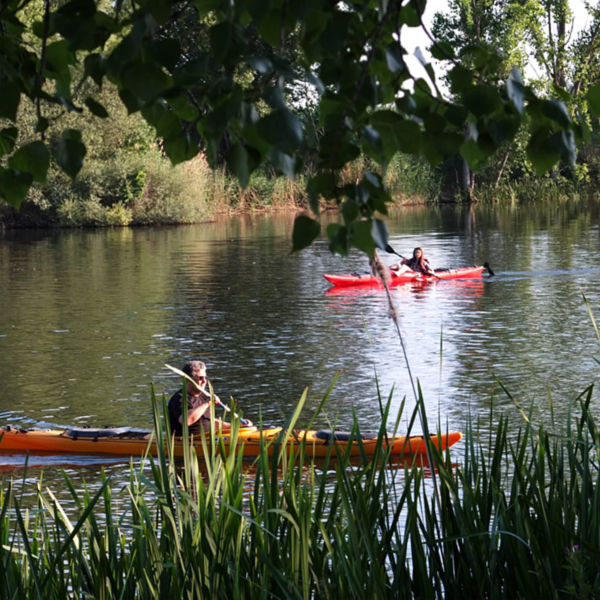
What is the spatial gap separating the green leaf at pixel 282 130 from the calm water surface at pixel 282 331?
101 inches

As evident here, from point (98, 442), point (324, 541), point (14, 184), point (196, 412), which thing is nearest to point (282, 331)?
point (98, 442)

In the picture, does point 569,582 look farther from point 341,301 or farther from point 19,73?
point 341,301

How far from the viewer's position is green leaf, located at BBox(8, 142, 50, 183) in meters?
2.50

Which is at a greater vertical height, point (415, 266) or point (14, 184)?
point (14, 184)

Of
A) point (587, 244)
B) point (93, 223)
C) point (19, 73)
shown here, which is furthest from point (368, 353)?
point (93, 223)

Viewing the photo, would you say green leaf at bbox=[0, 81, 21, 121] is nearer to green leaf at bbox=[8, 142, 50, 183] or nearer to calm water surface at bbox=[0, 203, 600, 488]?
green leaf at bbox=[8, 142, 50, 183]

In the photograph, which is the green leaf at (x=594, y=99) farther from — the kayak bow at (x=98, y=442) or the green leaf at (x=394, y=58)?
the kayak bow at (x=98, y=442)

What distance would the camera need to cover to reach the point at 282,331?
18.2 m

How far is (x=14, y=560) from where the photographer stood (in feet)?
12.1

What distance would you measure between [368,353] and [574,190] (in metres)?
51.1

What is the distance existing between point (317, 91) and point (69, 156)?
0.57 m

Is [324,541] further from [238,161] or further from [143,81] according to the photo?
[143,81]

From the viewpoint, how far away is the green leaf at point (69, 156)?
2434mm

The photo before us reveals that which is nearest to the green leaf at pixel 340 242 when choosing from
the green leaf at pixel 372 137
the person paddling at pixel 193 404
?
the green leaf at pixel 372 137
